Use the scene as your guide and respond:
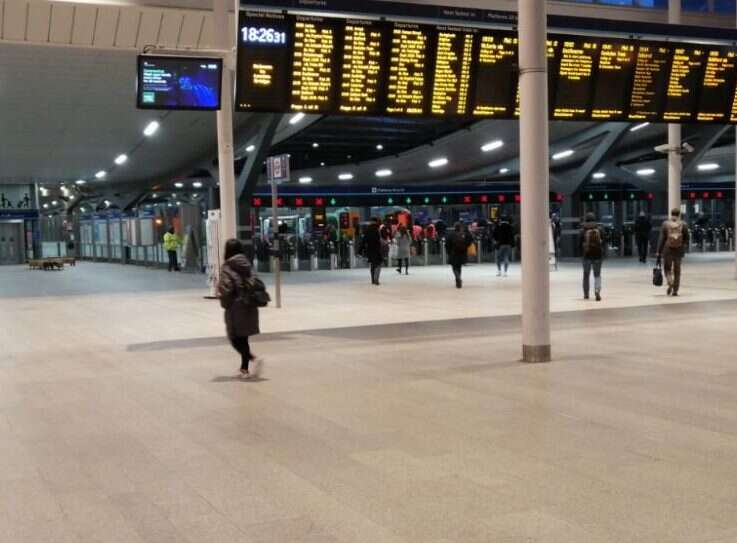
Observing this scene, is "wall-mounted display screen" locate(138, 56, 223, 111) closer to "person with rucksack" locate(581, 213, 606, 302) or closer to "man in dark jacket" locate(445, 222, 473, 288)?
"person with rucksack" locate(581, 213, 606, 302)

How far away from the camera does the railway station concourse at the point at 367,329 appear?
15.4ft

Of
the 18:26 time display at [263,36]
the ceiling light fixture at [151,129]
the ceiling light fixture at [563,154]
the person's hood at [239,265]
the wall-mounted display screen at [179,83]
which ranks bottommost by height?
the person's hood at [239,265]

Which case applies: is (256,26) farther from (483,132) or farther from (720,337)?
(483,132)

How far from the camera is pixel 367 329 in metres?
12.2

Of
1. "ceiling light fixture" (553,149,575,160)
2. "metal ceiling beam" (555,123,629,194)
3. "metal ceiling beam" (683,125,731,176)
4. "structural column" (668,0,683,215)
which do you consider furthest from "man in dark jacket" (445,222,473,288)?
"ceiling light fixture" (553,149,575,160)

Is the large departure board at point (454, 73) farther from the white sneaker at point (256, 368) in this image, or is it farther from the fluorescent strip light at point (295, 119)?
the fluorescent strip light at point (295, 119)

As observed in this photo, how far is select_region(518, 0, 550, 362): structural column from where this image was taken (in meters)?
8.88

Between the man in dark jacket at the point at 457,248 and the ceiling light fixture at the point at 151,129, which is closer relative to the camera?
the man in dark jacket at the point at 457,248

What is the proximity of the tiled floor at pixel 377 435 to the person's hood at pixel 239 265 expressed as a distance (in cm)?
113

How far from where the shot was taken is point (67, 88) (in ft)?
74.5

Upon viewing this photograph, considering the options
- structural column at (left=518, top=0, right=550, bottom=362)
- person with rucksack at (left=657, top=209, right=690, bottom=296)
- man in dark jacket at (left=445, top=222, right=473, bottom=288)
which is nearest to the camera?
structural column at (left=518, top=0, right=550, bottom=362)

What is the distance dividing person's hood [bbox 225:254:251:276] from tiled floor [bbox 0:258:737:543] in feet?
3.69

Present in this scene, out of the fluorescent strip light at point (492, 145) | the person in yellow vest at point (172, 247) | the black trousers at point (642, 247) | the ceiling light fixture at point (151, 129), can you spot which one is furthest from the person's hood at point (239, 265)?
the fluorescent strip light at point (492, 145)

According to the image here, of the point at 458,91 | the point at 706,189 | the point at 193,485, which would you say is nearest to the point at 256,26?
the point at 458,91
